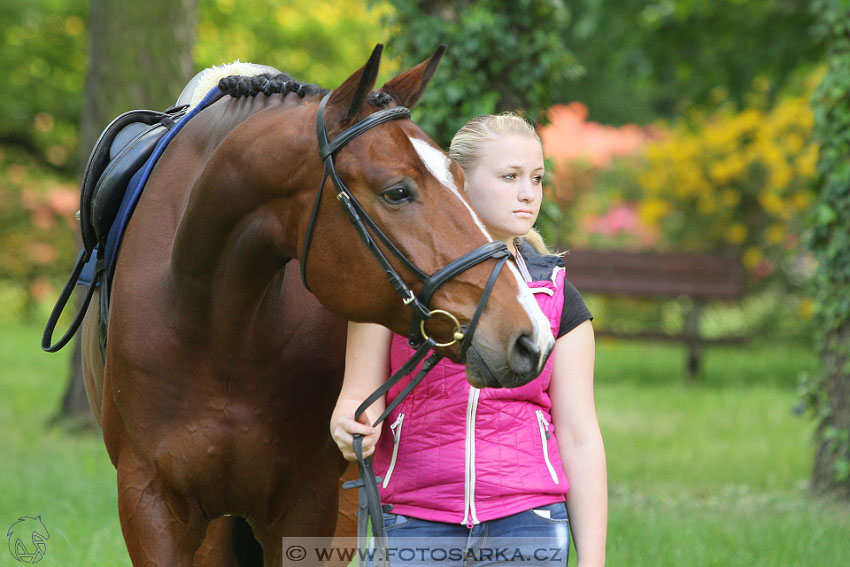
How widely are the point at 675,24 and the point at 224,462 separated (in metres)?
10.5

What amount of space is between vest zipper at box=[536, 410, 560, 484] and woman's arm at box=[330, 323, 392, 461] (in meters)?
0.42

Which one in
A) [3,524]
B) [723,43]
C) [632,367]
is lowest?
[3,524]

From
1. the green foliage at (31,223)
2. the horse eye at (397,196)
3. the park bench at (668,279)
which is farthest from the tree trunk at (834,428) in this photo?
the green foliage at (31,223)

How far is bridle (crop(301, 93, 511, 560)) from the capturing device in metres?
2.26

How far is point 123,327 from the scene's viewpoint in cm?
286

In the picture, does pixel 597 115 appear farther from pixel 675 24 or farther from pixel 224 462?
pixel 224 462

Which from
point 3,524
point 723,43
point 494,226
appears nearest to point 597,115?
point 723,43

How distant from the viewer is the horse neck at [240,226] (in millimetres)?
2521

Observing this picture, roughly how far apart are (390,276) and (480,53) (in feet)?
11.4

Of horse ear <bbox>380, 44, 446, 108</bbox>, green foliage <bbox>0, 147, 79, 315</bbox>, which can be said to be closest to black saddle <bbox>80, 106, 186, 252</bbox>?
horse ear <bbox>380, 44, 446, 108</bbox>

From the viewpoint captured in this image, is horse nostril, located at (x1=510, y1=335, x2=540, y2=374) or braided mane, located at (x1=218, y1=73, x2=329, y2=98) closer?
horse nostril, located at (x1=510, y1=335, x2=540, y2=374)

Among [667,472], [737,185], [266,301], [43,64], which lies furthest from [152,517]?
[43,64]

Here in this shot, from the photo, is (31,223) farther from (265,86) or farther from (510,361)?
(510,361)

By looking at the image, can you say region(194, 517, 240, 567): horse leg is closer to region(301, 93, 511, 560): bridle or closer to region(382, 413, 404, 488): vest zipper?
region(382, 413, 404, 488): vest zipper
